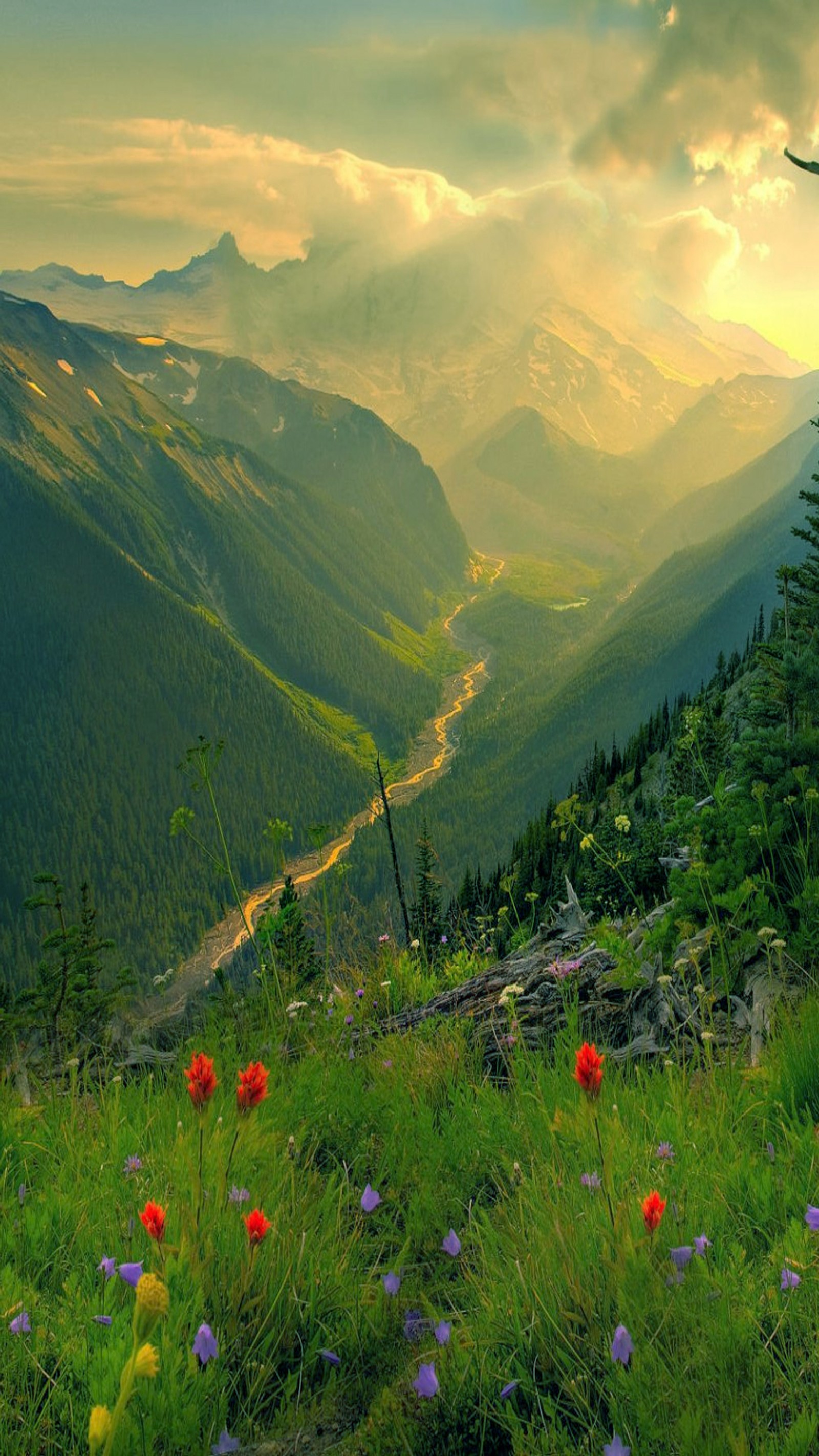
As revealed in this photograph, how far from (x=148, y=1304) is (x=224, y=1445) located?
1.12m

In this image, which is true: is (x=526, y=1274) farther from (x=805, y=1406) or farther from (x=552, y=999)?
(x=552, y=999)

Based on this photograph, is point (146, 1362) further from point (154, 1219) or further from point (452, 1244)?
point (452, 1244)

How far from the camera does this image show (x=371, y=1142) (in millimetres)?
5000

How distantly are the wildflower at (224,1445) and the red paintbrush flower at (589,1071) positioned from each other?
145 cm

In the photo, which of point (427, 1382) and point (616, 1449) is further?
point (427, 1382)

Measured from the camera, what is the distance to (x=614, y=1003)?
21.6 ft

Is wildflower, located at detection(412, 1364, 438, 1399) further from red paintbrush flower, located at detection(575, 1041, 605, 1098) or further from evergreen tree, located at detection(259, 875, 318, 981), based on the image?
evergreen tree, located at detection(259, 875, 318, 981)

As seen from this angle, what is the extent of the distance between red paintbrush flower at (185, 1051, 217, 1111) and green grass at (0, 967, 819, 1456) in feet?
1.51

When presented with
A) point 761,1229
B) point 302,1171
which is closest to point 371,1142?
point 302,1171

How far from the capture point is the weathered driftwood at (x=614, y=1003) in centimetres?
572

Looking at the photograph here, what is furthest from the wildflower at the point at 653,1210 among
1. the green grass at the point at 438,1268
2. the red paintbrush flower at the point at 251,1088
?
the red paintbrush flower at the point at 251,1088

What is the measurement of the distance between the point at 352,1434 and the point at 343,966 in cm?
607

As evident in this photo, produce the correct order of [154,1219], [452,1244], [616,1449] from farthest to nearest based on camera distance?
1. [452,1244]
2. [154,1219]
3. [616,1449]

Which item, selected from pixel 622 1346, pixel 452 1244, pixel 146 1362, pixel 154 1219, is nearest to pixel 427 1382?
pixel 622 1346
